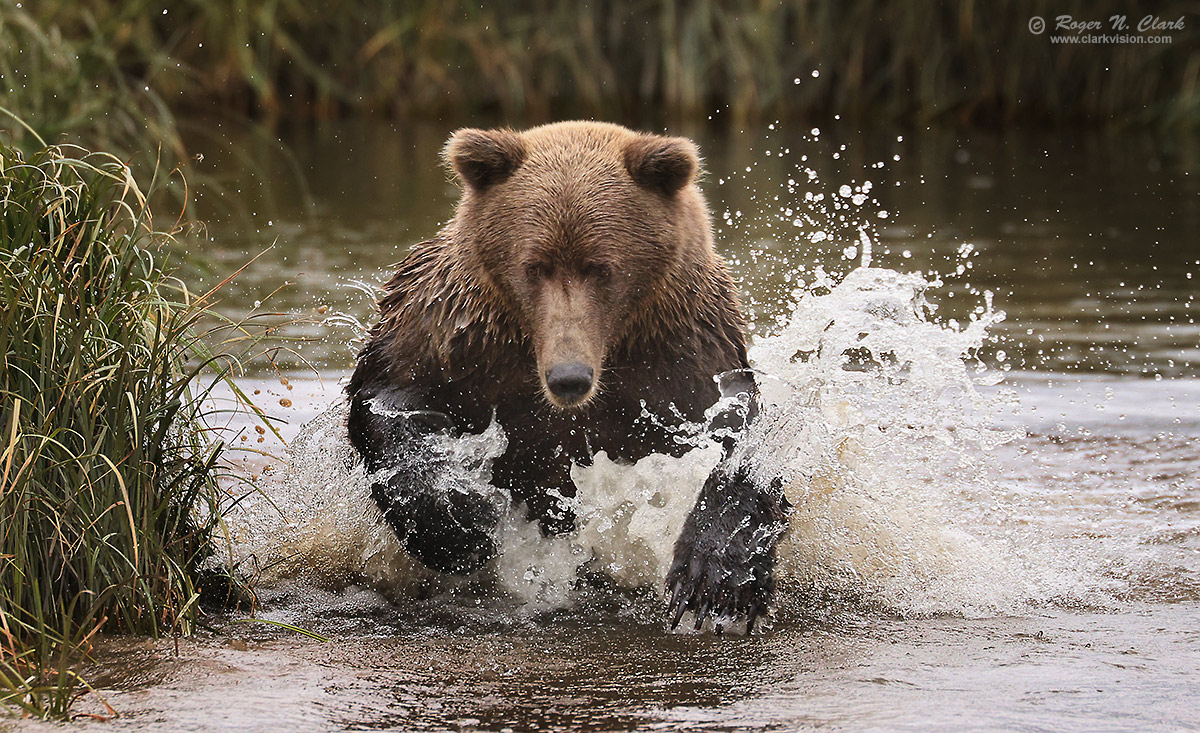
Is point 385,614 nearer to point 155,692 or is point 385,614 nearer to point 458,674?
point 458,674

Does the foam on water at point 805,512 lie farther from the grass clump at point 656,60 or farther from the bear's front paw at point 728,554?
the grass clump at point 656,60

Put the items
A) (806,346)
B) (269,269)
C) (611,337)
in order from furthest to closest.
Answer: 1. (269,269)
2. (806,346)
3. (611,337)

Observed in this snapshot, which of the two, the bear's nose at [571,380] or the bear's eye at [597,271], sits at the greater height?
the bear's eye at [597,271]

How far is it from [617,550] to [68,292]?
6.63 ft

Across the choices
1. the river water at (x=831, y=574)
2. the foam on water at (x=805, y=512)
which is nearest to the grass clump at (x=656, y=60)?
the river water at (x=831, y=574)

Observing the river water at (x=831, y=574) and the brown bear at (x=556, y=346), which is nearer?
the river water at (x=831, y=574)

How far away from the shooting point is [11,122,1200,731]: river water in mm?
3822

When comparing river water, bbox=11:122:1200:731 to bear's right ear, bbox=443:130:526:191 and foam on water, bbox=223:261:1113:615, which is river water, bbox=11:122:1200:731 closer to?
foam on water, bbox=223:261:1113:615

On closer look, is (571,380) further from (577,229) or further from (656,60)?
(656,60)

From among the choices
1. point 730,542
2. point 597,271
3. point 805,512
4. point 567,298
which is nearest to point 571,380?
point 567,298

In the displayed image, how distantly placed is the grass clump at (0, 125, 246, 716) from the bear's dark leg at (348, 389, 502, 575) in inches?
27.8

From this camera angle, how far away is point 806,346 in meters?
5.55

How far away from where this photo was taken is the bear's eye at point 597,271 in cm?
484

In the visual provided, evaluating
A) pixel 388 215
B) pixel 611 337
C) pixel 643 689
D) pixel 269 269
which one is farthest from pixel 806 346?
pixel 388 215
